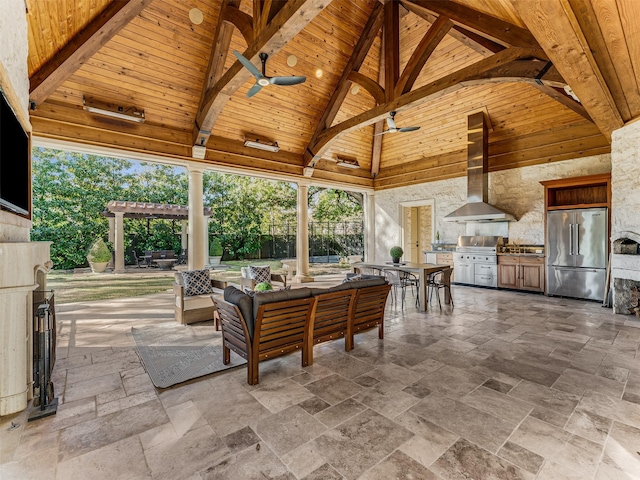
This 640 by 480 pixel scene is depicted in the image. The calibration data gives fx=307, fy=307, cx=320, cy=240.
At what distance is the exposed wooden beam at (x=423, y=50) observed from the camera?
5.69 meters

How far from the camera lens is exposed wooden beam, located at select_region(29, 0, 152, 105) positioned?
4.12 m

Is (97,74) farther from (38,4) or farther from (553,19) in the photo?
(553,19)

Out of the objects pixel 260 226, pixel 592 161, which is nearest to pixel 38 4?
pixel 592 161

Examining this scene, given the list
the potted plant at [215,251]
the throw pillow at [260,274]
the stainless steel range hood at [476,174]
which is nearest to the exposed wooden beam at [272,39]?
the throw pillow at [260,274]

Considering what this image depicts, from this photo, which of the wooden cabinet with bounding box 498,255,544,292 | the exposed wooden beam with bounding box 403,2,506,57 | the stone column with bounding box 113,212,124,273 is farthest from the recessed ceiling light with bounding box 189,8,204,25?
the wooden cabinet with bounding box 498,255,544,292

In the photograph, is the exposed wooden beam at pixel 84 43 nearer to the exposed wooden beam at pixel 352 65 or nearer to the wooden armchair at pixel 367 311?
the exposed wooden beam at pixel 352 65

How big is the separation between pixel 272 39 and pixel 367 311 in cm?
376

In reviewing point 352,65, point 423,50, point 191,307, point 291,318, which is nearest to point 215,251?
point 191,307

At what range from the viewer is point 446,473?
172cm

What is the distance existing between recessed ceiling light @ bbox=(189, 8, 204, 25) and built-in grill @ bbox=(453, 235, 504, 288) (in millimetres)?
7595

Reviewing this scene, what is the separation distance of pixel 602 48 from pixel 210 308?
18.9 ft

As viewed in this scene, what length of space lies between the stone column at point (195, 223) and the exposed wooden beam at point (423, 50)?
4665 millimetres

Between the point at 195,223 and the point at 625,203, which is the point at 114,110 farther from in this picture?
the point at 625,203

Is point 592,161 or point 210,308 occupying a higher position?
point 592,161
